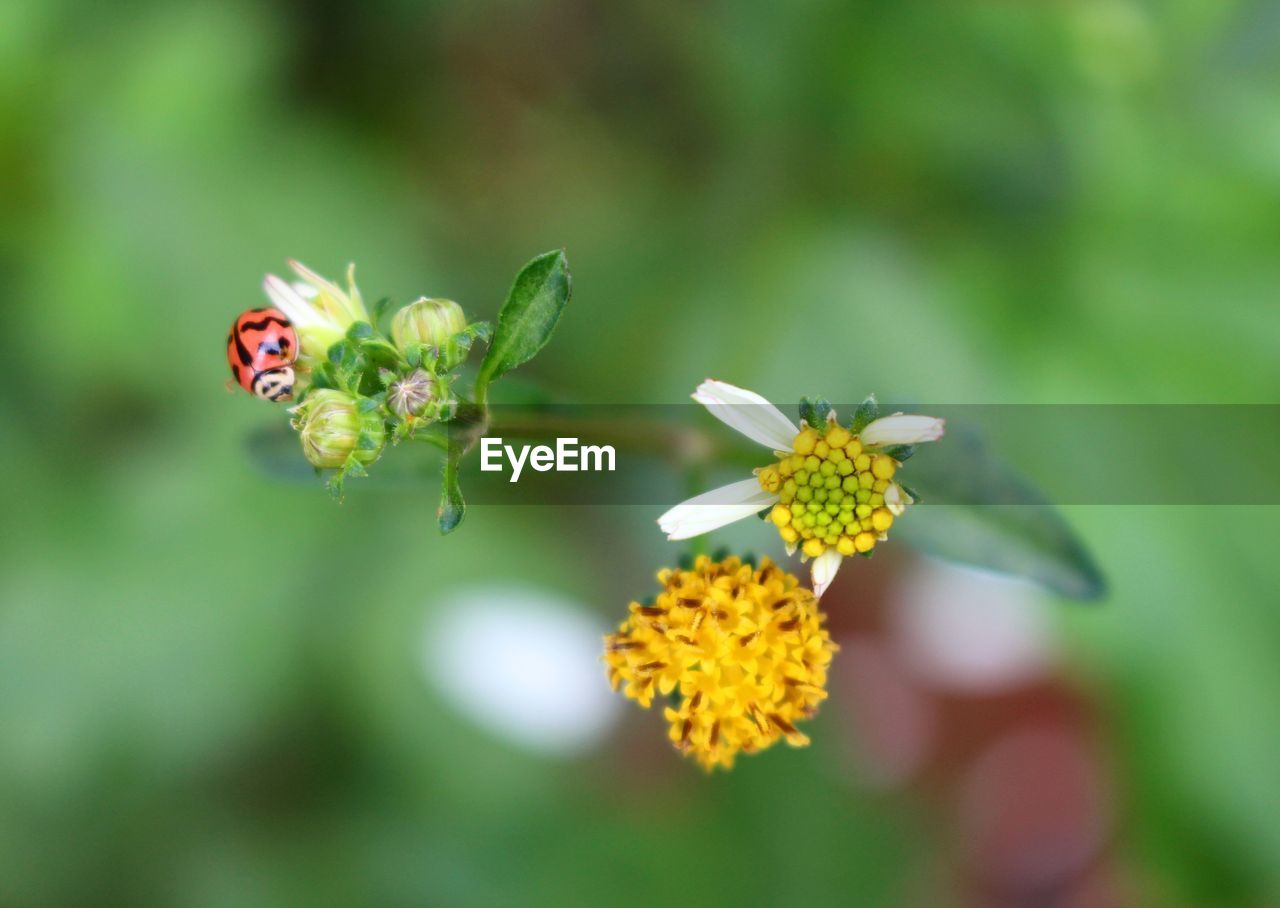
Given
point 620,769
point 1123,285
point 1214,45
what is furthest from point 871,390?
point 620,769

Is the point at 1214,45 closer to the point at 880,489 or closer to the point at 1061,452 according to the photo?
the point at 1061,452

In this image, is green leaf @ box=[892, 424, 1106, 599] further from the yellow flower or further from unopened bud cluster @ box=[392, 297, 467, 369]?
unopened bud cluster @ box=[392, 297, 467, 369]

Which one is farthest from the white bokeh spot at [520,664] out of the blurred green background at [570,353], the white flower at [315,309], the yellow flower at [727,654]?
the yellow flower at [727,654]

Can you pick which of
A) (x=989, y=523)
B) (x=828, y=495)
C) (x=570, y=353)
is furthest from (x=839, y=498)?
(x=570, y=353)

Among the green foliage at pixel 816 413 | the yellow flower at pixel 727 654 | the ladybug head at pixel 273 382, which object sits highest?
the green foliage at pixel 816 413

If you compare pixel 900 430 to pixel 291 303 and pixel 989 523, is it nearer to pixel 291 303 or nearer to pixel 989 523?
pixel 989 523

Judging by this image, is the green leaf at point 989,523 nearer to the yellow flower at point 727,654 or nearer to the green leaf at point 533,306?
the yellow flower at point 727,654
